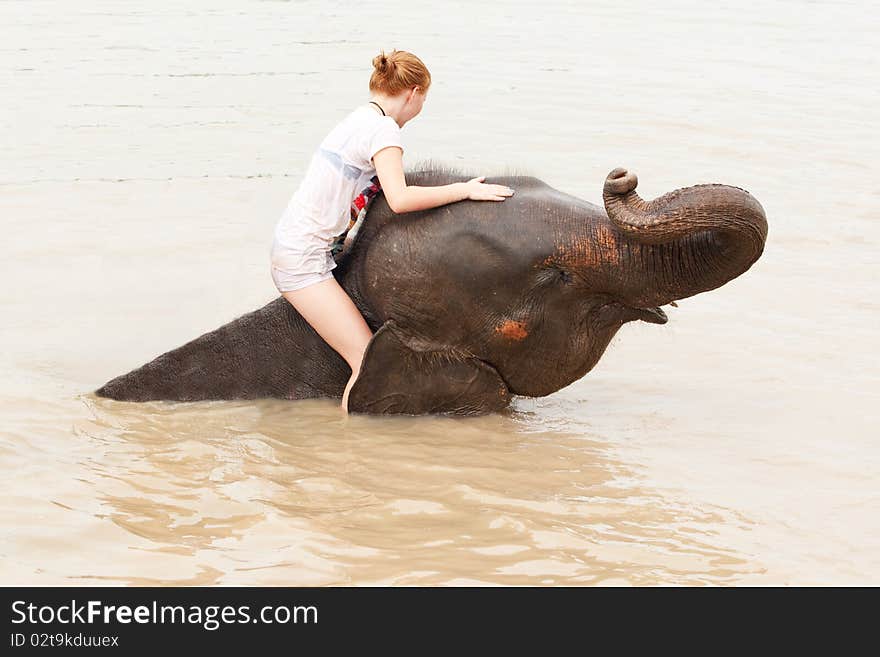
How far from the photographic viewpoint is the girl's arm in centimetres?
539

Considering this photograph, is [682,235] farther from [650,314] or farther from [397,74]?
[397,74]

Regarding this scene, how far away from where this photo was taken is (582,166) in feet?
35.9

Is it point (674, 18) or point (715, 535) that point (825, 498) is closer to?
point (715, 535)

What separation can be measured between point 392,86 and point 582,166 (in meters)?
5.55

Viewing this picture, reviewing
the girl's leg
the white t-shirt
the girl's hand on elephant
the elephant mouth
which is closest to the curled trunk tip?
the girl's hand on elephant

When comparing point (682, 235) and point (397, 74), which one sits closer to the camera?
point (682, 235)

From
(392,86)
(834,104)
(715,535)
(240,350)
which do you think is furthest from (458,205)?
(834,104)

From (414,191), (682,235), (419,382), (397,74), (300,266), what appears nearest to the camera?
(682,235)

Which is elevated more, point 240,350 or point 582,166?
point 582,166

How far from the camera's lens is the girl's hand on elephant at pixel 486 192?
542cm

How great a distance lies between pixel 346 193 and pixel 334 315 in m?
0.53

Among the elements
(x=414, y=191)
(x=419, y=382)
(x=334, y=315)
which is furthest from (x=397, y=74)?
(x=419, y=382)

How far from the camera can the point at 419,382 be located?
579 centimetres

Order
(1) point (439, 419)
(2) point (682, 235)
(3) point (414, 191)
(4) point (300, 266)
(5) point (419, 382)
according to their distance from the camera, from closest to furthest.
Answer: (2) point (682, 235) < (3) point (414, 191) < (4) point (300, 266) < (5) point (419, 382) < (1) point (439, 419)
